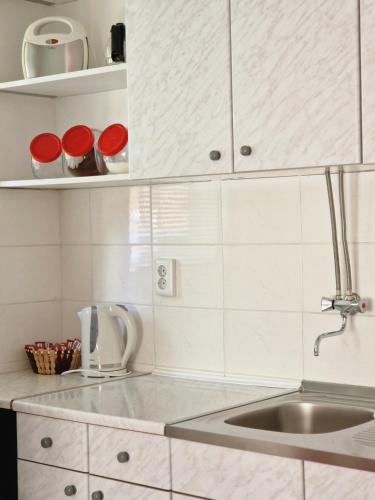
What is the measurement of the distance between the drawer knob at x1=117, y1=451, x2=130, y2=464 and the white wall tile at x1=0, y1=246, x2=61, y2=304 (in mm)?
963

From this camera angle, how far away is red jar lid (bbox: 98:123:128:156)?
2705 millimetres

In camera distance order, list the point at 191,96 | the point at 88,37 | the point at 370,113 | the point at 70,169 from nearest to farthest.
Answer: the point at 370,113, the point at 191,96, the point at 70,169, the point at 88,37

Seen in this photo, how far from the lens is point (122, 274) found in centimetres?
309

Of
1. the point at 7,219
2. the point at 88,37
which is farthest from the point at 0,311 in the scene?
the point at 88,37

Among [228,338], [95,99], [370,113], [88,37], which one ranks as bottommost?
[228,338]

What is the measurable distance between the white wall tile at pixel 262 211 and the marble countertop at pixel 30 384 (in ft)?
2.14

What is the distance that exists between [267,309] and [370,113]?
2.54ft

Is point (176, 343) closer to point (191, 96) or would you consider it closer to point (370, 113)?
point (191, 96)

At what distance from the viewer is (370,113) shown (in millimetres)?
2113

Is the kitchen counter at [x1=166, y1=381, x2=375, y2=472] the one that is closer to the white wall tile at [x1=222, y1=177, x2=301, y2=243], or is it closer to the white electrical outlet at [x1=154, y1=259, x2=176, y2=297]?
the white wall tile at [x1=222, y1=177, x2=301, y2=243]

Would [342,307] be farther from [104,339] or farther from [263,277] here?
[104,339]

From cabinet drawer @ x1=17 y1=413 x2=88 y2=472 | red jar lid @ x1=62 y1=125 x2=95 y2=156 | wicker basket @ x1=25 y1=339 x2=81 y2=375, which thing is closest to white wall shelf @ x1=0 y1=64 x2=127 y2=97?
red jar lid @ x1=62 y1=125 x2=95 y2=156

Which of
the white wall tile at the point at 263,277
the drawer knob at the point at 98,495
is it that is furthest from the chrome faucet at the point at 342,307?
the drawer knob at the point at 98,495

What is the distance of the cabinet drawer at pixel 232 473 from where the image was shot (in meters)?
2.00
